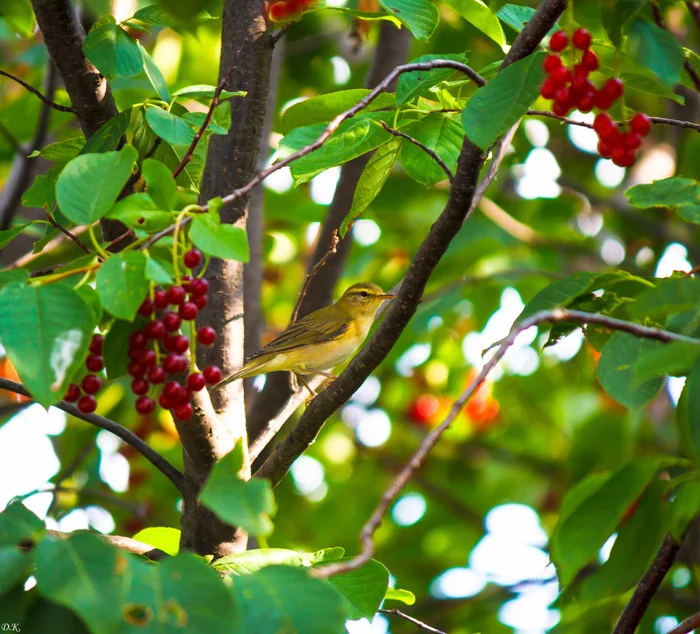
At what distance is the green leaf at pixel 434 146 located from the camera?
254cm

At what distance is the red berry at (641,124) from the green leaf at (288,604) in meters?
1.40

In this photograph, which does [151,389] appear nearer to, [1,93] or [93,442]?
[93,442]

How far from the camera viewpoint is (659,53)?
1.72 m

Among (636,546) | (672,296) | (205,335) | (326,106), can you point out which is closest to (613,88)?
(672,296)

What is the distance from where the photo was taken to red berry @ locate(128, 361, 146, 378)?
2.00m

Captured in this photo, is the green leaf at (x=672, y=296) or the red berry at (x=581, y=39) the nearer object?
the green leaf at (x=672, y=296)

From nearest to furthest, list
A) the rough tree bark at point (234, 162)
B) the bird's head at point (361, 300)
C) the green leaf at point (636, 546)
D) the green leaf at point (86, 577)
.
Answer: the green leaf at point (86, 577)
the green leaf at point (636, 546)
the rough tree bark at point (234, 162)
the bird's head at point (361, 300)

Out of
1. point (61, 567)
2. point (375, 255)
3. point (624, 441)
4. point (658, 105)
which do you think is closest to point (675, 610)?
point (624, 441)

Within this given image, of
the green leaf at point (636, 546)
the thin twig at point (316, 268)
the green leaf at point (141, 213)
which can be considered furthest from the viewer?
the thin twig at point (316, 268)

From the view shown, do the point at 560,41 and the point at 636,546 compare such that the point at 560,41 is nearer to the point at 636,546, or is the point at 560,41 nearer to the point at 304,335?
the point at 636,546

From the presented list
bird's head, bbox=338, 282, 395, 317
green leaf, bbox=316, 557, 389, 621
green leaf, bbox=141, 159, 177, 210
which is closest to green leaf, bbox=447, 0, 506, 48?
green leaf, bbox=141, 159, 177, 210

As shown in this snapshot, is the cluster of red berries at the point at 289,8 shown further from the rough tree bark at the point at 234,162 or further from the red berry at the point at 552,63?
the red berry at the point at 552,63

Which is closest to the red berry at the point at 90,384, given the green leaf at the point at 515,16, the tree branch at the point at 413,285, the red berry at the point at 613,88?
the tree branch at the point at 413,285

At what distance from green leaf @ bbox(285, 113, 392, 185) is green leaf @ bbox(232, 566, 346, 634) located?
123 cm
